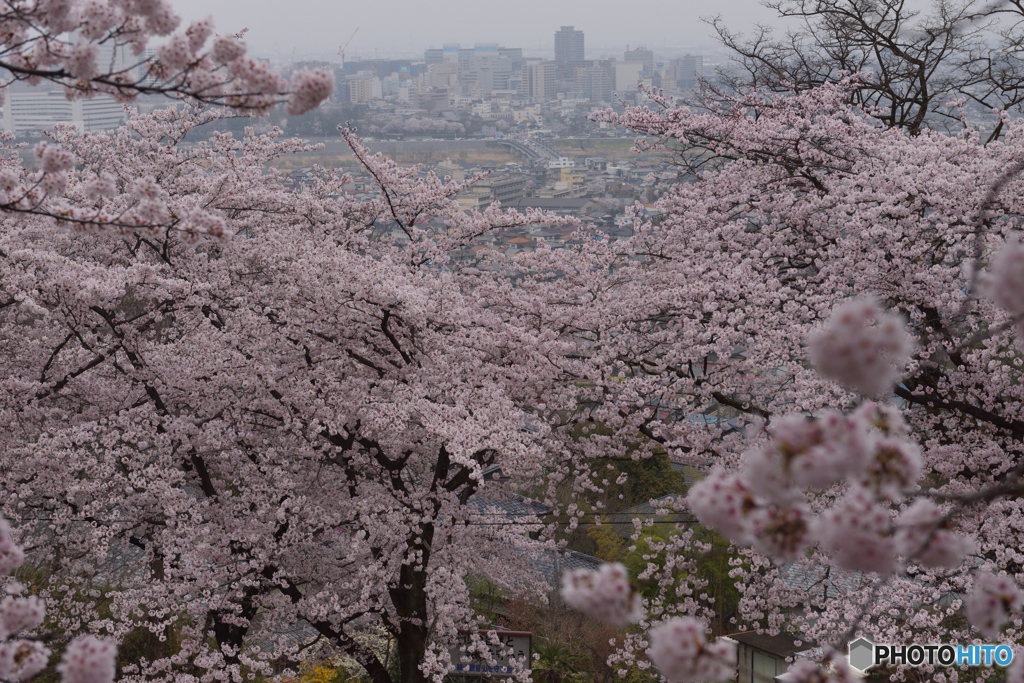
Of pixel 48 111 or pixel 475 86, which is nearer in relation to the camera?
pixel 48 111

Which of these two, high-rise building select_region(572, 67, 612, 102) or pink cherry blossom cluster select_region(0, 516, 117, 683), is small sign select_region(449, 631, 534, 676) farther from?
high-rise building select_region(572, 67, 612, 102)

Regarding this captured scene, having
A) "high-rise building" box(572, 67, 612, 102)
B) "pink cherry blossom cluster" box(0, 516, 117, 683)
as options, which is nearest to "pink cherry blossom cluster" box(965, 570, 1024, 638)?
"pink cherry blossom cluster" box(0, 516, 117, 683)

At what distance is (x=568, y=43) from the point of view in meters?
119

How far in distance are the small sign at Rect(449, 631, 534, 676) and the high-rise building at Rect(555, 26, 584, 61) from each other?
117m

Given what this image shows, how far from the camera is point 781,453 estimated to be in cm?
215

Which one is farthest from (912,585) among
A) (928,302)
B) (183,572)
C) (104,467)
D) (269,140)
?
(269,140)

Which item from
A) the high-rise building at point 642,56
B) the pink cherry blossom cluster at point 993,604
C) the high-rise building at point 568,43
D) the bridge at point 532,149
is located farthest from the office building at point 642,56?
the pink cherry blossom cluster at point 993,604

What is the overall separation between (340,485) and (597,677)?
577 cm

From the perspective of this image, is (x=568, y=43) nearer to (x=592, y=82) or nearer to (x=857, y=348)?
(x=592, y=82)

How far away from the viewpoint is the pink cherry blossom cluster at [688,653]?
2273 mm

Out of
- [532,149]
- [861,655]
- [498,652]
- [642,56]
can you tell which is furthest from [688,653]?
[642,56]

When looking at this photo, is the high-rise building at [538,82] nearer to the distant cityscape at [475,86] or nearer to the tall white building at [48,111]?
the distant cityscape at [475,86]

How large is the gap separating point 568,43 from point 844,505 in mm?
125122

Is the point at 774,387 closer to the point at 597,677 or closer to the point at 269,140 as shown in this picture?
the point at 597,677
